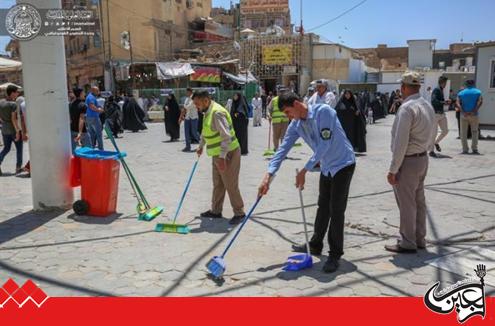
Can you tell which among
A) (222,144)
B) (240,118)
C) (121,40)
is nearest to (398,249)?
(222,144)

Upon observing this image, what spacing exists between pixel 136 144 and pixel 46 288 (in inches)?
463

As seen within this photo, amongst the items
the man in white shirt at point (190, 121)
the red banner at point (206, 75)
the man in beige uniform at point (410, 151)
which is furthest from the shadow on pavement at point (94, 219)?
the red banner at point (206, 75)

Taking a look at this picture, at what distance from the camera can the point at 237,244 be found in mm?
5215

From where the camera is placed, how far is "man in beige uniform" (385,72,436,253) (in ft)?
14.6

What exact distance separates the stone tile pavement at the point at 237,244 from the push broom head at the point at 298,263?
0.07m

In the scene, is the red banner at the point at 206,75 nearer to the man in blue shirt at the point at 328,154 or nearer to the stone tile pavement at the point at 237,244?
the stone tile pavement at the point at 237,244

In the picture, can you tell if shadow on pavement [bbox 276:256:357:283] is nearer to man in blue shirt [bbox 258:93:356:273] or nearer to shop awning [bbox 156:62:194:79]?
man in blue shirt [bbox 258:93:356:273]

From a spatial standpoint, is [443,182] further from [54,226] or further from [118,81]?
[118,81]

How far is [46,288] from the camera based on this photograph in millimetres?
4113

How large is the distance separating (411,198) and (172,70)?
26.3 meters

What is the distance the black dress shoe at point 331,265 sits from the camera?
4352 mm

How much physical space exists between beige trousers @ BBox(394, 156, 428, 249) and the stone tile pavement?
21 centimetres

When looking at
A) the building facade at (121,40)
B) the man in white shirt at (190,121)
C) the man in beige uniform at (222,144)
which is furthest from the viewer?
the building facade at (121,40)

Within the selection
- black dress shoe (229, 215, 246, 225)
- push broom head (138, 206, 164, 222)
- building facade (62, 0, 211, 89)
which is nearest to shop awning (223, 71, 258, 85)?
building facade (62, 0, 211, 89)
